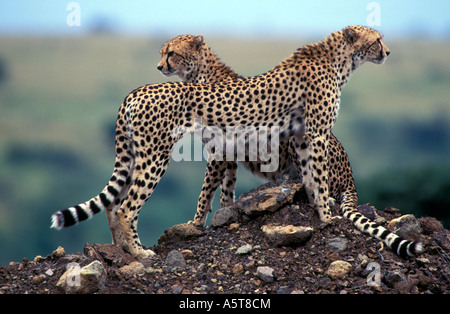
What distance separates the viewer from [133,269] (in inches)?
209

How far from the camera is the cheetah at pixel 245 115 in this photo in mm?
5422

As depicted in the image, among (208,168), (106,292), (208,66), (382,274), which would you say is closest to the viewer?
(106,292)

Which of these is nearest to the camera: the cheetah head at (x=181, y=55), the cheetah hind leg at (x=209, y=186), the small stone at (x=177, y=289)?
the small stone at (x=177, y=289)

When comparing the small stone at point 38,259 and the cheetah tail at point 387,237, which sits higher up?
the cheetah tail at point 387,237

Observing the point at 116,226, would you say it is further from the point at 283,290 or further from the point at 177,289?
the point at 283,290

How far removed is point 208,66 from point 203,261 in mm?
2413

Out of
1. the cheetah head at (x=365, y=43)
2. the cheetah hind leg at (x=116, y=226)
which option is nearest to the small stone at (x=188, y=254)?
the cheetah hind leg at (x=116, y=226)

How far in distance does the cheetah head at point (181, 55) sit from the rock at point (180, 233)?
182 cm

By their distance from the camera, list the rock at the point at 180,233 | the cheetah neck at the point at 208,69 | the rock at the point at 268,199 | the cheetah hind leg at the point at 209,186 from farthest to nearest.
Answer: the cheetah neck at the point at 208,69 → the cheetah hind leg at the point at 209,186 → the rock at the point at 180,233 → the rock at the point at 268,199

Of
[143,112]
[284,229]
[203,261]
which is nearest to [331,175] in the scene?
[284,229]

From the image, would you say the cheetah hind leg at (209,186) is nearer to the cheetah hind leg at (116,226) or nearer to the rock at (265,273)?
the cheetah hind leg at (116,226)

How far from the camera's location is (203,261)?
18.2 feet

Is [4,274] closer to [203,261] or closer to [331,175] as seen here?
[203,261]

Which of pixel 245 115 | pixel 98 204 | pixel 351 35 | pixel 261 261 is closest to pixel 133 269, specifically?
pixel 98 204
